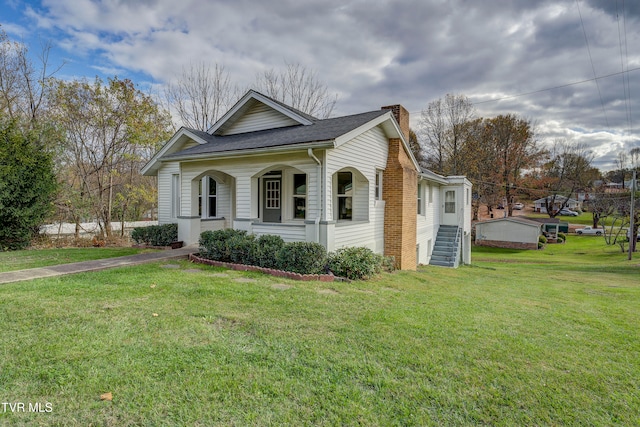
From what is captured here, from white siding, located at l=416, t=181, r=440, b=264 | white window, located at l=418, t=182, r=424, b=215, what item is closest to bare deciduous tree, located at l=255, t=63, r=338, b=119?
white siding, located at l=416, t=181, r=440, b=264

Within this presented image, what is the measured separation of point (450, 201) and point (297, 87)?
1478 cm

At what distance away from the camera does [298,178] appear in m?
11.5

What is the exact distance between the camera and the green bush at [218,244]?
8.93 meters

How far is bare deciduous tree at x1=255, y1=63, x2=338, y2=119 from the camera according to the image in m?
26.0

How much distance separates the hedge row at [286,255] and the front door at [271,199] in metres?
2.74

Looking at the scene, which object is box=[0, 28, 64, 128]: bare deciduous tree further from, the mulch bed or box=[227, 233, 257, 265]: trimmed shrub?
the mulch bed

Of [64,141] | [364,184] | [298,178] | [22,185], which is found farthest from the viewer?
[64,141]

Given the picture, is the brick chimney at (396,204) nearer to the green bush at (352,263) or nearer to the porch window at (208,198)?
the green bush at (352,263)

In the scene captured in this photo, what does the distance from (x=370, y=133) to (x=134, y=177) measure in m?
20.2

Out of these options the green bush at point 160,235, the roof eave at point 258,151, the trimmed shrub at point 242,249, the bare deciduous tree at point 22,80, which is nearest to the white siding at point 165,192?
the green bush at point 160,235

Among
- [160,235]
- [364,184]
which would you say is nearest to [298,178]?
[364,184]

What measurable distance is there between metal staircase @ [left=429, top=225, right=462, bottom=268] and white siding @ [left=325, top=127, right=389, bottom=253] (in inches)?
302

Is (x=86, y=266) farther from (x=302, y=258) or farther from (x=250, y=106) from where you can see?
(x=250, y=106)

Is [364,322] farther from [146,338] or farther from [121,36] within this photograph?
[121,36]
